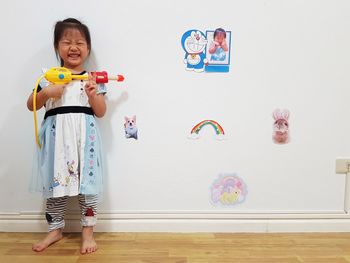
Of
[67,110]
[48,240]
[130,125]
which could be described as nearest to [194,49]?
[130,125]

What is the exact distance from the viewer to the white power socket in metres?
1.28

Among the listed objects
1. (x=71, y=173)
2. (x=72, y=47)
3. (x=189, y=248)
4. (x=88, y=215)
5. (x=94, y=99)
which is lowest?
(x=189, y=248)

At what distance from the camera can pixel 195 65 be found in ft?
4.02

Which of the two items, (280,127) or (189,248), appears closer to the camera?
(189,248)

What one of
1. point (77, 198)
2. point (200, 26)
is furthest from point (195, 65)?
point (77, 198)

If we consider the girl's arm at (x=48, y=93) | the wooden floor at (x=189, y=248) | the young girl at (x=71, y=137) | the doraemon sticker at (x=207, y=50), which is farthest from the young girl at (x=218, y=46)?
the wooden floor at (x=189, y=248)

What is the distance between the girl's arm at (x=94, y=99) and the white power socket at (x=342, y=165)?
995mm

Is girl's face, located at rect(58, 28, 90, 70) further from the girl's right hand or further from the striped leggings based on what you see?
the striped leggings

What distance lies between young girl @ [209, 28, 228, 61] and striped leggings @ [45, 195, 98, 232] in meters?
0.73

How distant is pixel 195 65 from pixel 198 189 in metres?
0.51

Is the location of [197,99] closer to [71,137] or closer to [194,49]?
[194,49]

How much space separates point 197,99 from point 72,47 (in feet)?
1.71

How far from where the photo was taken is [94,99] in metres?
1.11

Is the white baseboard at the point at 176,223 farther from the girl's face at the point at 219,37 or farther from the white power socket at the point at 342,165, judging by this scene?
the girl's face at the point at 219,37
